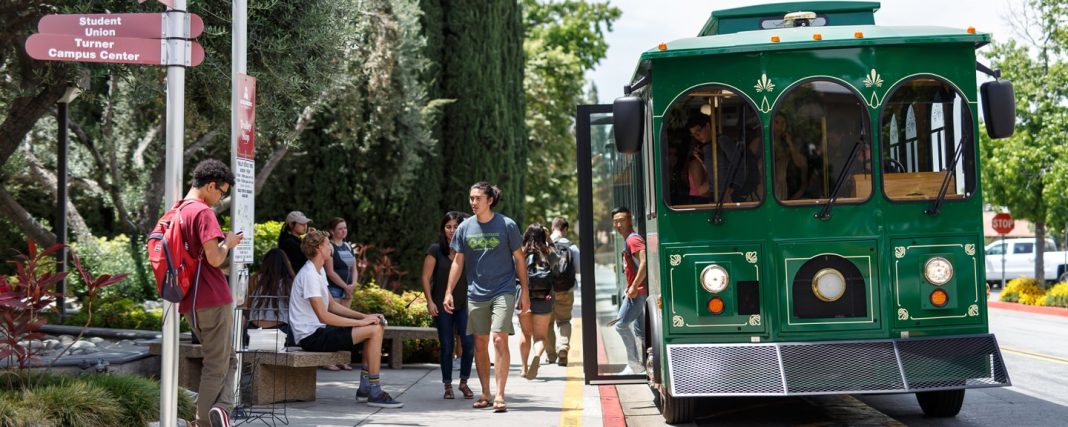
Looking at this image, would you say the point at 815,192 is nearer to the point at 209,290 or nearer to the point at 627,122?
the point at 627,122

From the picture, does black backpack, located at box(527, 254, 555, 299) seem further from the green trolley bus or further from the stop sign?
the stop sign

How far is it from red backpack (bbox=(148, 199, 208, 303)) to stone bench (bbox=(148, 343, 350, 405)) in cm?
248

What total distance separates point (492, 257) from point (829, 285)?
3010 mm

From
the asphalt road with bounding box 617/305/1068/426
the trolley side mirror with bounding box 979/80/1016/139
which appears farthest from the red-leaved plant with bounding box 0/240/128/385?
the trolley side mirror with bounding box 979/80/1016/139

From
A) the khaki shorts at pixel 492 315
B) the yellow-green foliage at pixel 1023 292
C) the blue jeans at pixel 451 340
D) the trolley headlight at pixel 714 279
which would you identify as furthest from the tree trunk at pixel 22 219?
the yellow-green foliage at pixel 1023 292

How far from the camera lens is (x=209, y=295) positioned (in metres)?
7.45

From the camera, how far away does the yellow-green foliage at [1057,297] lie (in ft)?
91.5

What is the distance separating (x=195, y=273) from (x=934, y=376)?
5076mm

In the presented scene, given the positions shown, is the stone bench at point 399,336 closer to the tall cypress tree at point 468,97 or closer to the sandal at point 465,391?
the sandal at point 465,391

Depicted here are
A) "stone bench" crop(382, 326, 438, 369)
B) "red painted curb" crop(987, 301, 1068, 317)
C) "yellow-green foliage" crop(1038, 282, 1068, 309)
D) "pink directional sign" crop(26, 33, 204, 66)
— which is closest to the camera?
"pink directional sign" crop(26, 33, 204, 66)

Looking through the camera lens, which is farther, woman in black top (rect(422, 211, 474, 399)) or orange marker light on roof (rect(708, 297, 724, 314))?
woman in black top (rect(422, 211, 474, 399))

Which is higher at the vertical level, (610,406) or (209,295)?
(209,295)

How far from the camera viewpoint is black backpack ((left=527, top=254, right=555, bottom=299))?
42.7 ft

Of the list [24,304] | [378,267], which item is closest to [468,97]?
[378,267]
